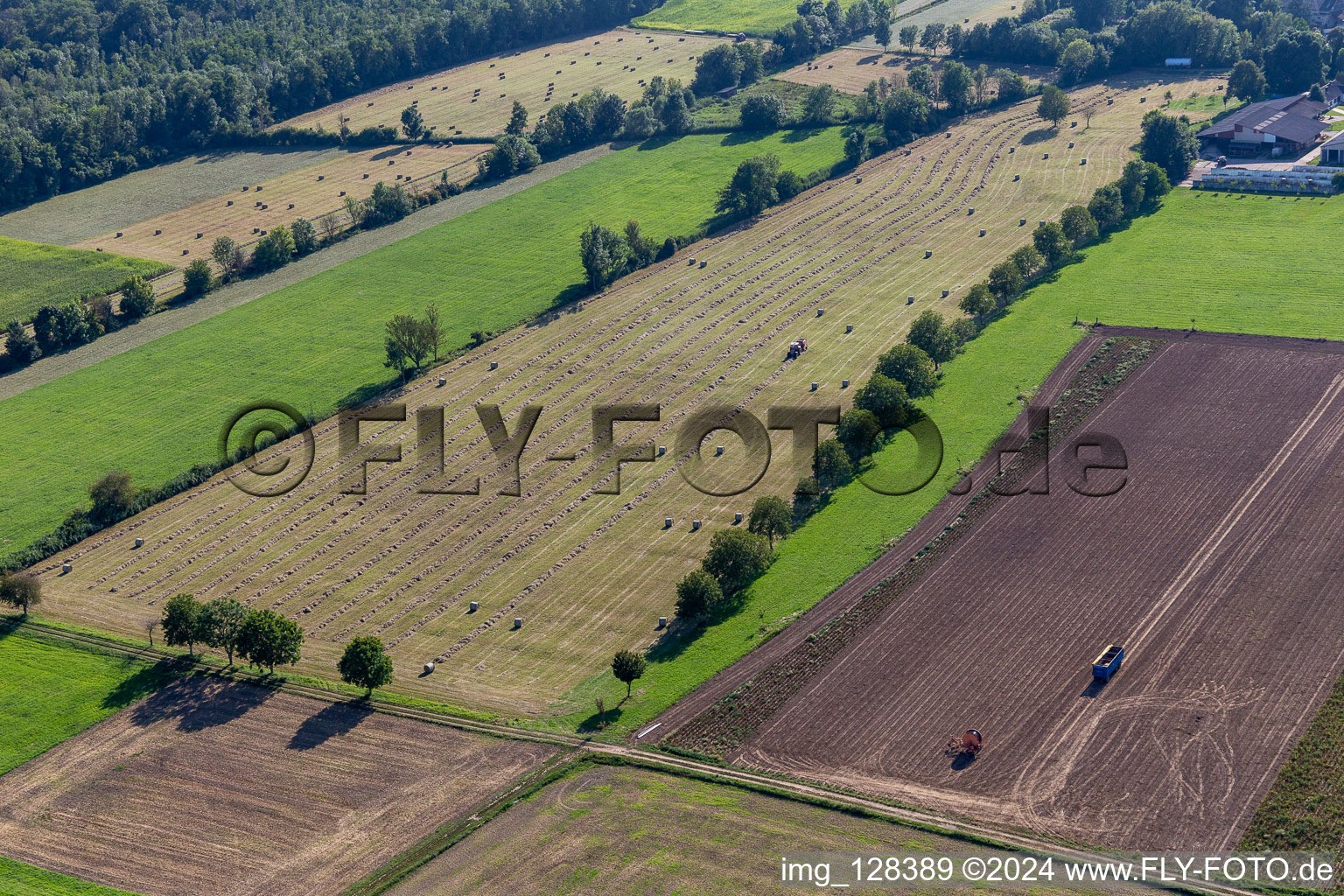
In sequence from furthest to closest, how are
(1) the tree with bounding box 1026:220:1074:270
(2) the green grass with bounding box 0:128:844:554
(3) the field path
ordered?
(1) the tree with bounding box 1026:220:1074:270 < (3) the field path < (2) the green grass with bounding box 0:128:844:554

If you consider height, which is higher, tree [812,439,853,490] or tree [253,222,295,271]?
tree [253,222,295,271]

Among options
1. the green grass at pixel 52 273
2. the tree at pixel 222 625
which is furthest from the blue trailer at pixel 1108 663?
the green grass at pixel 52 273

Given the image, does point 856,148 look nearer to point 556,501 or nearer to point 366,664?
point 556,501

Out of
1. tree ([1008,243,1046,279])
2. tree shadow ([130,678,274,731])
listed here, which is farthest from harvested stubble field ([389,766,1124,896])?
tree ([1008,243,1046,279])

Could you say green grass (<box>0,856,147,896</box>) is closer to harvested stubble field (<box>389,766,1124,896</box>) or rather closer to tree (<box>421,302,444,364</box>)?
harvested stubble field (<box>389,766,1124,896</box>)

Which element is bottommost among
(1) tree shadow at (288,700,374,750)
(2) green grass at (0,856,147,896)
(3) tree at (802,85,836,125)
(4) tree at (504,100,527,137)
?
(2) green grass at (0,856,147,896)

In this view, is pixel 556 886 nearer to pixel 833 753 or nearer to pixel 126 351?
pixel 833 753

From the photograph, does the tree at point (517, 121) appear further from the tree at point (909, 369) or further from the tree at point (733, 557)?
the tree at point (733, 557)
